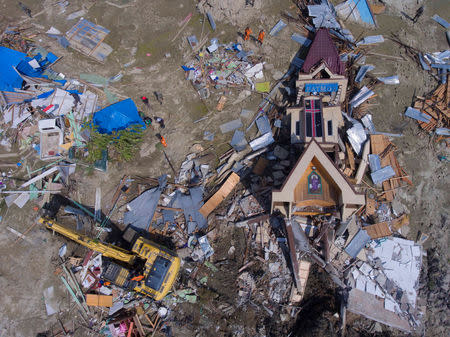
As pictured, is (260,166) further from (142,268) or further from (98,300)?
(98,300)

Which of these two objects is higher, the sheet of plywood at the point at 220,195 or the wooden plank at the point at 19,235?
the sheet of plywood at the point at 220,195

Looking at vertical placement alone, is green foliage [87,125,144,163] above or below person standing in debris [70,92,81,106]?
below

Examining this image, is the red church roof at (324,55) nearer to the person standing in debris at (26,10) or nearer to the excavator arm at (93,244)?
the excavator arm at (93,244)

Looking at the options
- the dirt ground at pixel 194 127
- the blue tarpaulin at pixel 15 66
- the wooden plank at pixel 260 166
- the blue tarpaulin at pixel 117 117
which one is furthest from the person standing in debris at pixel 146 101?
the wooden plank at pixel 260 166

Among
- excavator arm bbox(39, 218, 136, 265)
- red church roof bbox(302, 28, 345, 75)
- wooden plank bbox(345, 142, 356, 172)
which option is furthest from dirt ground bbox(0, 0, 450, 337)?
excavator arm bbox(39, 218, 136, 265)

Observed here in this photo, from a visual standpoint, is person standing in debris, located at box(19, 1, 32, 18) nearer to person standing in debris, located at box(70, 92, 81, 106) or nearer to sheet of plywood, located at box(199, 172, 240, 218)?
person standing in debris, located at box(70, 92, 81, 106)

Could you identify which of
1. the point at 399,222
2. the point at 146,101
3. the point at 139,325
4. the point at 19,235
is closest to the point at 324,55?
the point at 399,222
